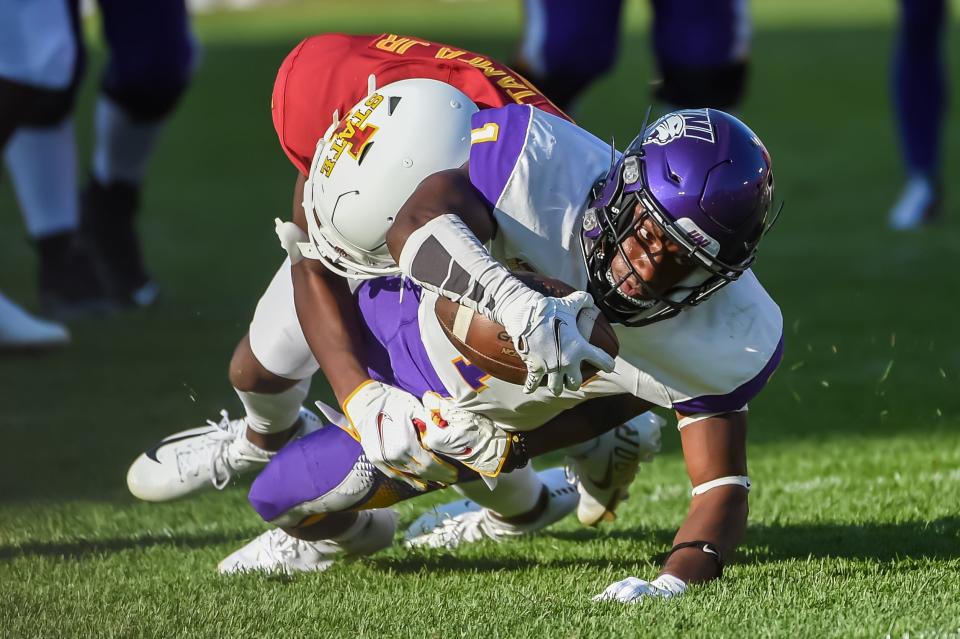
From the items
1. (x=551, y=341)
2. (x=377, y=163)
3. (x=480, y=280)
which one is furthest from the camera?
(x=377, y=163)

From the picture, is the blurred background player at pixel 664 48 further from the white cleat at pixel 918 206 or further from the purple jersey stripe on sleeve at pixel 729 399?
the white cleat at pixel 918 206

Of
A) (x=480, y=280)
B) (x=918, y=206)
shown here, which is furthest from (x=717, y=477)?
(x=918, y=206)

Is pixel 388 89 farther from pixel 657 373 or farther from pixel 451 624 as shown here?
pixel 451 624

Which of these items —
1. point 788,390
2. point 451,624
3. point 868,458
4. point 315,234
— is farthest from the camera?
point 788,390

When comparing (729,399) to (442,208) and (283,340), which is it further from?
(283,340)

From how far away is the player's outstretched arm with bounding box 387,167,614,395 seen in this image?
2.41 metres

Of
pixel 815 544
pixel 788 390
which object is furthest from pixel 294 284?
pixel 788 390

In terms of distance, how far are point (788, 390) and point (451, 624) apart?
260 cm

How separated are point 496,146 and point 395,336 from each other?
0.56 metres

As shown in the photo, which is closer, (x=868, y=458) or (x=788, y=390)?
(x=868, y=458)

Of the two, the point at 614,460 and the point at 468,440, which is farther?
the point at 614,460

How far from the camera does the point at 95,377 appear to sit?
5.46 meters

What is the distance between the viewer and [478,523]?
359cm

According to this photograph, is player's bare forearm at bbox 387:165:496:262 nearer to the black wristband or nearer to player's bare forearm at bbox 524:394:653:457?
player's bare forearm at bbox 524:394:653:457
